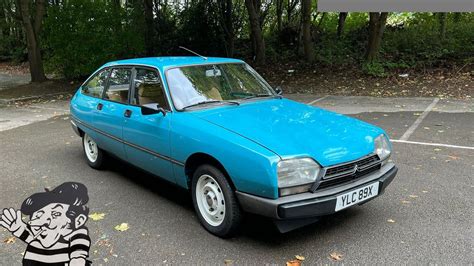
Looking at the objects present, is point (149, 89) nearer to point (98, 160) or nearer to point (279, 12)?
point (98, 160)

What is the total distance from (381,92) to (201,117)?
8.59 m

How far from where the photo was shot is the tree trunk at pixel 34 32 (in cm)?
1440

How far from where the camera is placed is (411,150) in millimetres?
6250

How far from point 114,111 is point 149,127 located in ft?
2.79

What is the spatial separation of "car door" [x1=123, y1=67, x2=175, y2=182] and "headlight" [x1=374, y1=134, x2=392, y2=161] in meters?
1.91

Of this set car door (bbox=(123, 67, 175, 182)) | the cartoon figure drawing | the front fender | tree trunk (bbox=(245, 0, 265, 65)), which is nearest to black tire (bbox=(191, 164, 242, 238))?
the front fender

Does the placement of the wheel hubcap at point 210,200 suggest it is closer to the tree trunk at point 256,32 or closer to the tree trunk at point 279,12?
the tree trunk at point 256,32

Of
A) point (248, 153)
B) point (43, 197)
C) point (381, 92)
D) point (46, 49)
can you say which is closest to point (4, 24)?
point (46, 49)

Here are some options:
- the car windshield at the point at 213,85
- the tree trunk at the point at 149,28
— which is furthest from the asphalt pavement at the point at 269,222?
the tree trunk at the point at 149,28

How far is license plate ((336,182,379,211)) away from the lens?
336 centimetres

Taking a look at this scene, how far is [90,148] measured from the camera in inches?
233

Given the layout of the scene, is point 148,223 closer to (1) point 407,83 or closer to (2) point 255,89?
(2) point 255,89
